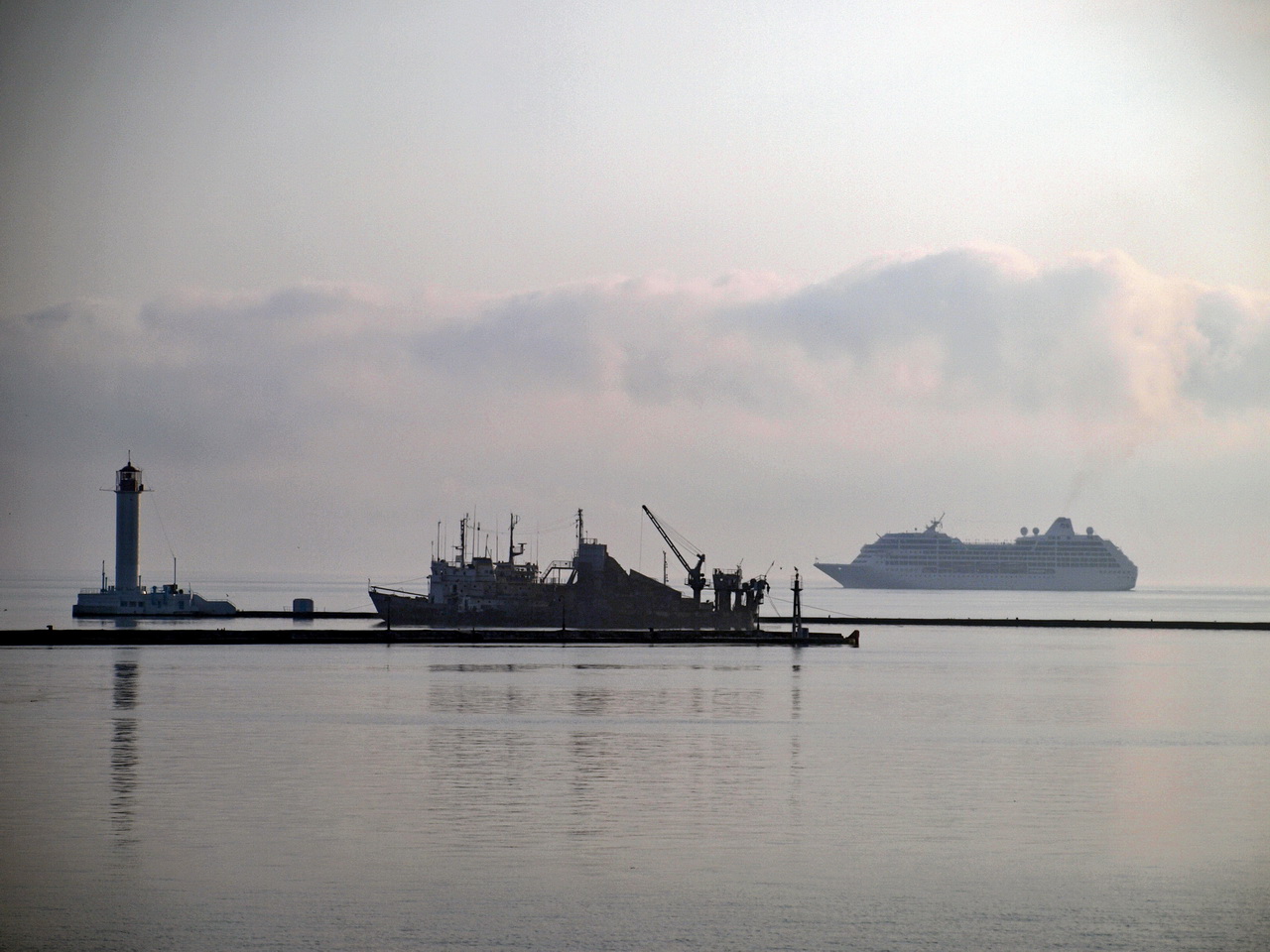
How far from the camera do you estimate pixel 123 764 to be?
41.4m

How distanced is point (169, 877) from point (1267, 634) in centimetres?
15412

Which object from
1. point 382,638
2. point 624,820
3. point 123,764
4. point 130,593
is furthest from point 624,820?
point 130,593

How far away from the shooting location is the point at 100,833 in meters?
30.5

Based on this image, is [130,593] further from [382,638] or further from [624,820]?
[624,820]

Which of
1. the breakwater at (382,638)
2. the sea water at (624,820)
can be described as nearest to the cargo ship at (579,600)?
the breakwater at (382,638)

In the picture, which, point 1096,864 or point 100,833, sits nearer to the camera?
point 1096,864

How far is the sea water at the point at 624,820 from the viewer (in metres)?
23.7

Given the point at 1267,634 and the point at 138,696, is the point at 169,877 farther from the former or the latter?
the point at 1267,634

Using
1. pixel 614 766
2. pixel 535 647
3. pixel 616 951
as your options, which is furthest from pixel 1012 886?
pixel 535 647

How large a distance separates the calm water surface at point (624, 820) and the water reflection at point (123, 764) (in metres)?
0.17

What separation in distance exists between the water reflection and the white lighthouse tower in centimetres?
7188

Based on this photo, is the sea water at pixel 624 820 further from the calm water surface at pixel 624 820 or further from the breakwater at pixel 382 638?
the breakwater at pixel 382 638

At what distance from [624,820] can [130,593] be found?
126 meters

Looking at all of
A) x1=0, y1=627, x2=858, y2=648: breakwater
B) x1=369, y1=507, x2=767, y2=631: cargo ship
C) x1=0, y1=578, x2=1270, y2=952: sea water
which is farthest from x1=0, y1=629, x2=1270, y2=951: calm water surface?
x1=369, y1=507, x2=767, y2=631: cargo ship
